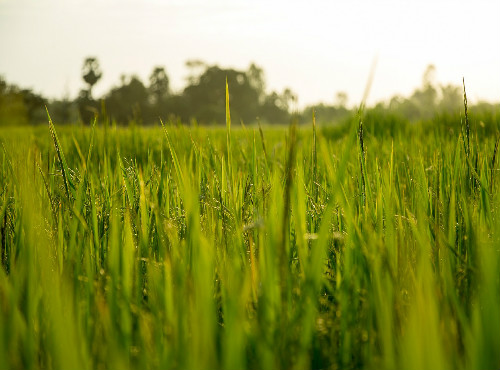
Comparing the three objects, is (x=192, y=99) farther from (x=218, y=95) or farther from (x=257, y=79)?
(x=257, y=79)

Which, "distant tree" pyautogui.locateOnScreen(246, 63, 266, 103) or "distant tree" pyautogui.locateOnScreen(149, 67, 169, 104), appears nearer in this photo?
"distant tree" pyautogui.locateOnScreen(149, 67, 169, 104)

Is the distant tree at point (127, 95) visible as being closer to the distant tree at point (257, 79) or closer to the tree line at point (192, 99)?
the tree line at point (192, 99)

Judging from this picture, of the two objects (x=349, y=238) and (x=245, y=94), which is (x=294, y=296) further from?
(x=245, y=94)

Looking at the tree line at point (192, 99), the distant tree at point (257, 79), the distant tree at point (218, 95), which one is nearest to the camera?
the tree line at point (192, 99)

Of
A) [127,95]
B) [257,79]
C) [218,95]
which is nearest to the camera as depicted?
[127,95]

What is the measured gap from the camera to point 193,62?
139ft

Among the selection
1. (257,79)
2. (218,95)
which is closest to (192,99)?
(218,95)

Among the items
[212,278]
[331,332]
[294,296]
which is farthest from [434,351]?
[212,278]

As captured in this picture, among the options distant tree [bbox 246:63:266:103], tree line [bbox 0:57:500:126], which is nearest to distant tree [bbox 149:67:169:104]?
tree line [bbox 0:57:500:126]

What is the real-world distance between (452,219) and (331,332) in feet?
1.42

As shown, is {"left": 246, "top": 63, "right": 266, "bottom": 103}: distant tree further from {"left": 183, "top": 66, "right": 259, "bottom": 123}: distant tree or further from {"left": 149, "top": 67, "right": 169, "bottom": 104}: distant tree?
{"left": 149, "top": 67, "right": 169, "bottom": 104}: distant tree

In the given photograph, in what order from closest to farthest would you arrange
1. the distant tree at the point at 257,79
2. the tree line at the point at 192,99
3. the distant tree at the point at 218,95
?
the tree line at the point at 192,99 < the distant tree at the point at 218,95 < the distant tree at the point at 257,79

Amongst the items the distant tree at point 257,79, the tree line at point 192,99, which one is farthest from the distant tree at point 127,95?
the distant tree at point 257,79

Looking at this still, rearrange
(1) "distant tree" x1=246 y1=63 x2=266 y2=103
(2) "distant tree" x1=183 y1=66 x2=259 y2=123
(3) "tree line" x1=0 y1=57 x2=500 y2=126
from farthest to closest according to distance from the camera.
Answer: (1) "distant tree" x1=246 y1=63 x2=266 y2=103, (2) "distant tree" x1=183 y1=66 x2=259 y2=123, (3) "tree line" x1=0 y1=57 x2=500 y2=126
